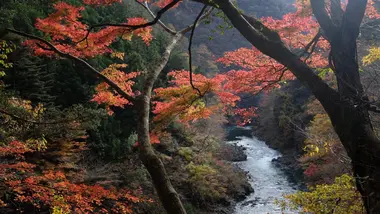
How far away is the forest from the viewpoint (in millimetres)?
3477

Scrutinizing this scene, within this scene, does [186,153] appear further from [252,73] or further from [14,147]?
[14,147]

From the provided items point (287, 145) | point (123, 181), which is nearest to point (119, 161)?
point (123, 181)

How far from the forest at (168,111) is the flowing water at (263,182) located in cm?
14

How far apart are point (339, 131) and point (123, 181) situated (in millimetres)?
7565


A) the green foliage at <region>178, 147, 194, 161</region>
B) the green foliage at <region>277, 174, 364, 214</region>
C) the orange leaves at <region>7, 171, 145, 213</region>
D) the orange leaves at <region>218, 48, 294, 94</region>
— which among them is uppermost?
the green foliage at <region>178, 147, 194, 161</region>

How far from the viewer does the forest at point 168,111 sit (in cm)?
348

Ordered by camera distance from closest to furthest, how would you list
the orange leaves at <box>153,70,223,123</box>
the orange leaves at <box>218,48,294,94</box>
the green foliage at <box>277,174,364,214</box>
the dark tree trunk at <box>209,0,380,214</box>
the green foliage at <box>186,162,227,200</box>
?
the dark tree trunk at <box>209,0,380,214</box> → the green foliage at <box>277,174,364,214</box> → the orange leaves at <box>218,48,294,94</box> → the orange leaves at <box>153,70,223,123</box> → the green foliage at <box>186,162,227,200</box>

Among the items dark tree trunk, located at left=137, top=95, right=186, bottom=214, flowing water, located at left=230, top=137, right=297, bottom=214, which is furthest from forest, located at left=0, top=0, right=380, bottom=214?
flowing water, located at left=230, top=137, right=297, bottom=214

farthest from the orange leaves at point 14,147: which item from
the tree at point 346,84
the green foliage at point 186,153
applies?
the green foliage at point 186,153

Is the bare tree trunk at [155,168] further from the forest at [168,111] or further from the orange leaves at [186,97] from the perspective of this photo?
the orange leaves at [186,97]

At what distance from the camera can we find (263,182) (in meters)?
17.0

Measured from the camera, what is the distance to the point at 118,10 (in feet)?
57.9

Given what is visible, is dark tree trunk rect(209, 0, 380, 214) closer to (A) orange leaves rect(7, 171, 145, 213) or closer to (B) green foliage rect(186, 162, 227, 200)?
(A) orange leaves rect(7, 171, 145, 213)

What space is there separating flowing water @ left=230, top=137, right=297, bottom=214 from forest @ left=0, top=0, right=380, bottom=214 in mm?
142
